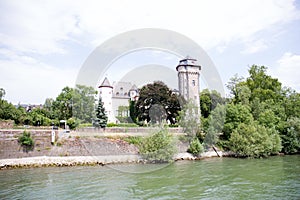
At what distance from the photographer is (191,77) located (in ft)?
149

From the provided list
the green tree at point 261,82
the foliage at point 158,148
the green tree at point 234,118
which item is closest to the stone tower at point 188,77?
the green tree at point 261,82

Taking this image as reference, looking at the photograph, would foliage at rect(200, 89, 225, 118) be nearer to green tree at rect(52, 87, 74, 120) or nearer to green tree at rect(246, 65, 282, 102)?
green tree at rect(246, 65, 282, 102)

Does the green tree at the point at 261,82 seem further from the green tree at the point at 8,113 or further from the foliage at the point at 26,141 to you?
the green tree at the point at 8,113

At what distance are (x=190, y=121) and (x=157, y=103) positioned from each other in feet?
28.4

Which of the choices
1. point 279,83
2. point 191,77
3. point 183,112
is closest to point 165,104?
point 183,112

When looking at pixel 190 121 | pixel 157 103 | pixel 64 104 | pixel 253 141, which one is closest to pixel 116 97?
pixel 64 104

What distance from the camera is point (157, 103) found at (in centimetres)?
3509

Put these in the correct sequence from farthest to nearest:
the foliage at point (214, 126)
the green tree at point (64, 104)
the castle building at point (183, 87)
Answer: the castle building at point (183, 87)
the green tree at point (64, 104)
the foliage at point (214, 126)

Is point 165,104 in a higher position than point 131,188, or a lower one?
higher

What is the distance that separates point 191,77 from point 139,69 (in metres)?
31.0

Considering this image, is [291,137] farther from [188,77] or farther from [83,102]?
[83,102]

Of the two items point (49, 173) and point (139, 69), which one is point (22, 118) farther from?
point (139, 69)

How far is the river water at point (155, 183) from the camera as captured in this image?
11627 millimetres

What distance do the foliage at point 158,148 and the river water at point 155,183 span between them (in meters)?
3.28
